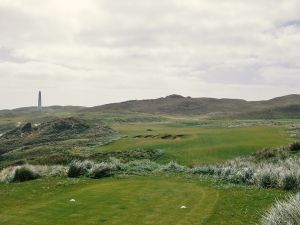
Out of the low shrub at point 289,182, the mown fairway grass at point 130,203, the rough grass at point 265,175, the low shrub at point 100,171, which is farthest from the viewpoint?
the low shrub at point 100,171

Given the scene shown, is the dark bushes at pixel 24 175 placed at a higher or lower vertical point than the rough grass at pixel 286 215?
lower

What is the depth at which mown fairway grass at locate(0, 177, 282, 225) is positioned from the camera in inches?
680

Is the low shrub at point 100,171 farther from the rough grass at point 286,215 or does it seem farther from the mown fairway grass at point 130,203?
the rough grass at point 286,215

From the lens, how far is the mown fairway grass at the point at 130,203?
17.3m

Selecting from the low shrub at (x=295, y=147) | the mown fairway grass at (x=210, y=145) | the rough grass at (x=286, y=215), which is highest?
the rough grass at (x=286, y=215)

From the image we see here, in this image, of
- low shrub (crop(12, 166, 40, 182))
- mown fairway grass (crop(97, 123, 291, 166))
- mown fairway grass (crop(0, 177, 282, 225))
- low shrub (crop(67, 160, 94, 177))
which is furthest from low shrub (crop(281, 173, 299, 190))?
mown fairway grass (crop(97, 123, 291, 166))

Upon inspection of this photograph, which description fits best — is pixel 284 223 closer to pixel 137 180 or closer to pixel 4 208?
pixel 4 208

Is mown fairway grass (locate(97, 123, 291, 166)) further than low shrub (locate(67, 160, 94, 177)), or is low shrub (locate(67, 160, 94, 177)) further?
mown fairway grass (locate(97, 123, 291, 166))

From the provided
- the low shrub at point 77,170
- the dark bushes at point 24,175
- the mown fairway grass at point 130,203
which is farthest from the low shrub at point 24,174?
the mown fairway grass at point 130,203

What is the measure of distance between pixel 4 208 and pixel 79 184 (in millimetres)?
8339

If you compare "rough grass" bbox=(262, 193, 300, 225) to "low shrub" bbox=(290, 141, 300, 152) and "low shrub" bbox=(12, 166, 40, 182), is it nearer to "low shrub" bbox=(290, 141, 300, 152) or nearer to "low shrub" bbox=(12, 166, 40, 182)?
"low shrub" bbox=(12, 166, 40, 182)

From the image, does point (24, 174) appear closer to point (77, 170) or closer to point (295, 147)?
point (77, 170)

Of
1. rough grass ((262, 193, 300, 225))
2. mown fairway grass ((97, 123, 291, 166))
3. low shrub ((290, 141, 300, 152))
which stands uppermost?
rough grass ((262, 193, 300, 225))

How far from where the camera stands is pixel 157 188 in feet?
83.2
